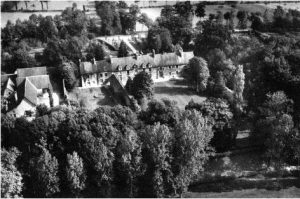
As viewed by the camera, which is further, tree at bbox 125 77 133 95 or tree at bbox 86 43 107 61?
tree at bbox 86 43 107 61

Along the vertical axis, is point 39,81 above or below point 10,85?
above

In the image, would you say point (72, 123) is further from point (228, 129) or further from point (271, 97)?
point (271, 97)

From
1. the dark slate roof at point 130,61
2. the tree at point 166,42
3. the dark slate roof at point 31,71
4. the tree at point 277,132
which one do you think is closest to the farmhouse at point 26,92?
the dark slate roof at point 31,71

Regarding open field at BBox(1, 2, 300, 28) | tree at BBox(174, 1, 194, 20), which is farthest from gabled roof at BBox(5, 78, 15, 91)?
tree at BBox(174, 1, 194, 20)

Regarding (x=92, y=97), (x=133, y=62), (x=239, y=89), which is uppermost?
(x=133, y=62)

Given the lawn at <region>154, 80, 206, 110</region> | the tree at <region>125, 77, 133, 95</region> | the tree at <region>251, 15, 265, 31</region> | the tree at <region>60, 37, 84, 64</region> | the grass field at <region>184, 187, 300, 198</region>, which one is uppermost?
the tree at <region>251, 15, 265, 31</region>

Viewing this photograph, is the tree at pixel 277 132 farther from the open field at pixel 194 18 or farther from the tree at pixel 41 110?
the open field at pixel 194 18

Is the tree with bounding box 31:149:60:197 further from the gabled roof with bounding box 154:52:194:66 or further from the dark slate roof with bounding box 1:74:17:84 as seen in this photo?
the gabled roof with bounding box 154:52:194:66

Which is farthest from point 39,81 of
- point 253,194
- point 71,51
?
point 253,194

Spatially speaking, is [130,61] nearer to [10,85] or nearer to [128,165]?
[10,85]
